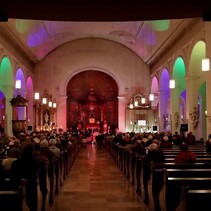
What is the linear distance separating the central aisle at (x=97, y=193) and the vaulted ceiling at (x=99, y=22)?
3.93m

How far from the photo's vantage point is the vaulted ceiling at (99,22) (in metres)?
6.94

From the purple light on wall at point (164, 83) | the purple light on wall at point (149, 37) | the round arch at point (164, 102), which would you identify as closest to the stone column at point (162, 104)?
the round arch at point (164, 102)

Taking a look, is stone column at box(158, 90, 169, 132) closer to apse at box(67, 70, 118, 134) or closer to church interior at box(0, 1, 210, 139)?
church interior at box(0, 1, 210, 139)

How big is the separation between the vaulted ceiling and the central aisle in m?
3.93

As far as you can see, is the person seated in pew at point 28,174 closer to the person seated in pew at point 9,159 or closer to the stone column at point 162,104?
the person seated in pew at point 9,159

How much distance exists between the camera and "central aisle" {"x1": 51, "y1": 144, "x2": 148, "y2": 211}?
7.66m

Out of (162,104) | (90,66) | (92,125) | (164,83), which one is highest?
(90,66)

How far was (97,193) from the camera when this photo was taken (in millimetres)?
9180

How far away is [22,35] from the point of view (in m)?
22.3

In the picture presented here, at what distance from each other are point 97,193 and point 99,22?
19083 millimetres

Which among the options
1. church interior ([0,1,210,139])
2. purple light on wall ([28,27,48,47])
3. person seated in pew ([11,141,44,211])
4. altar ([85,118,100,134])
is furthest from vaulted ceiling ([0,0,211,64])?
altar ([85,118,100,134])

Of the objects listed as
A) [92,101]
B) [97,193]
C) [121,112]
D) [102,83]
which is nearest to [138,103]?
[121,112]

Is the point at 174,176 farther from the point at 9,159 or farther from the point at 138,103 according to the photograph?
the point at 138,103

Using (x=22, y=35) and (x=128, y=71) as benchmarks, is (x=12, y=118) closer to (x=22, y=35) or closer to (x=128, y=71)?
(x=22, y=35)
